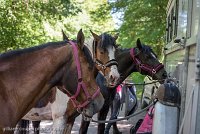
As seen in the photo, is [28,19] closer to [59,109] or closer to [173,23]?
[173,23]

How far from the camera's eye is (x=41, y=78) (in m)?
2.94

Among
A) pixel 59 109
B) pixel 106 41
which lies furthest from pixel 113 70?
pixel 59 109

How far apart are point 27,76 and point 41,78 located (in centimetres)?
12

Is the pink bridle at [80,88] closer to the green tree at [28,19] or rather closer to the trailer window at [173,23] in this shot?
the trailer window at [173,23]

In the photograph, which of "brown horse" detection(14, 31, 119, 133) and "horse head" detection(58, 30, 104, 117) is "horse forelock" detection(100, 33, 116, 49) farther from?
"horse head" detection(58, 30, 104, 117)

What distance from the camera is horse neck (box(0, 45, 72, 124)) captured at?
281 centimetres

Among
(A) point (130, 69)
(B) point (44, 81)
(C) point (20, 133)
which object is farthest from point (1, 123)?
(A) point (130, 69)

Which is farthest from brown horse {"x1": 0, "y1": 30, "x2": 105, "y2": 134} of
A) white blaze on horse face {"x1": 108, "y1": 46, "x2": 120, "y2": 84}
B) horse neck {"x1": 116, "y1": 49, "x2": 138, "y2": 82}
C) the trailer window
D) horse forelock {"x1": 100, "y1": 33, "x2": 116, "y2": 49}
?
the trailer window

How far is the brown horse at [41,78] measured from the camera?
2.81 metres

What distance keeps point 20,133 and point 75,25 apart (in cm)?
1225

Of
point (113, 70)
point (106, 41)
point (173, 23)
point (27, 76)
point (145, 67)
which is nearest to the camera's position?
point (27, 76)

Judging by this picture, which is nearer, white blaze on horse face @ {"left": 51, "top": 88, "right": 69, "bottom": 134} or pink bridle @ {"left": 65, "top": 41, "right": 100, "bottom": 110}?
pink bridle @ {"left": 65, "top": 41, "right": 100, "bottom": 110}

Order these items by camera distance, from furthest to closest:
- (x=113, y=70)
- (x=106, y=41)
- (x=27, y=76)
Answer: (x=106, y=41), (x=113, y=70), (x=27, y=76)

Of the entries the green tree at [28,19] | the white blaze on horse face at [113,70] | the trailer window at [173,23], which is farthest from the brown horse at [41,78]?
the green tree at [28,19]
